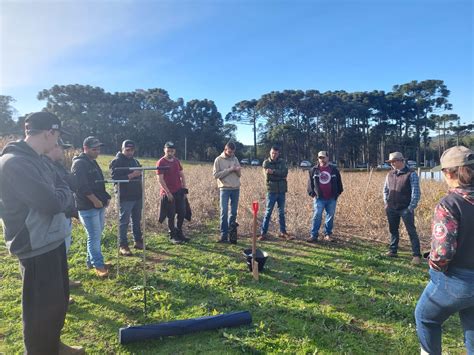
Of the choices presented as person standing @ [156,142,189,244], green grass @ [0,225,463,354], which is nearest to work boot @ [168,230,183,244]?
person standing @ [156,142,189,244]

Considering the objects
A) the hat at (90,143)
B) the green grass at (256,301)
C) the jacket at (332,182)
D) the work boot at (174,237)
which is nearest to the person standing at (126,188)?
the green grass at (256,301)

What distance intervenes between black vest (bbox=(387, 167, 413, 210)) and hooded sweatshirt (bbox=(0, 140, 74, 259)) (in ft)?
15.8

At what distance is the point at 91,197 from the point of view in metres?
3.96

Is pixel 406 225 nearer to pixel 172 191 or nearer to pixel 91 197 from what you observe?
pixel 172 191

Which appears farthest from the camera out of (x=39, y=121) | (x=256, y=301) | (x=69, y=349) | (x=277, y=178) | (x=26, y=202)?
(x=277, y=178)

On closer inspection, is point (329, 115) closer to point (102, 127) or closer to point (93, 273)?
point (102, 127)

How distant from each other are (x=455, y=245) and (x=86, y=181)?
3926 mm

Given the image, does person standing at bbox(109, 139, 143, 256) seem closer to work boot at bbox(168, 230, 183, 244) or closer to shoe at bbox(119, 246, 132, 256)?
shoe at bbox(119, 246, 132, 256)

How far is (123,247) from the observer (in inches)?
208

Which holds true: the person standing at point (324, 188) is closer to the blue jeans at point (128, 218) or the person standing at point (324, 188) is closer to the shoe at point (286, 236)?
the shoe at point (286, 236)

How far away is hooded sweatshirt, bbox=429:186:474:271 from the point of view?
Result: 1909mm

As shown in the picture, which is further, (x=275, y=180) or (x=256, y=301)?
(x=275, y=180)

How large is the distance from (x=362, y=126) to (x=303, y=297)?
170 feet

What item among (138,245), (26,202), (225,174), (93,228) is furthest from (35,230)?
(225,174)
